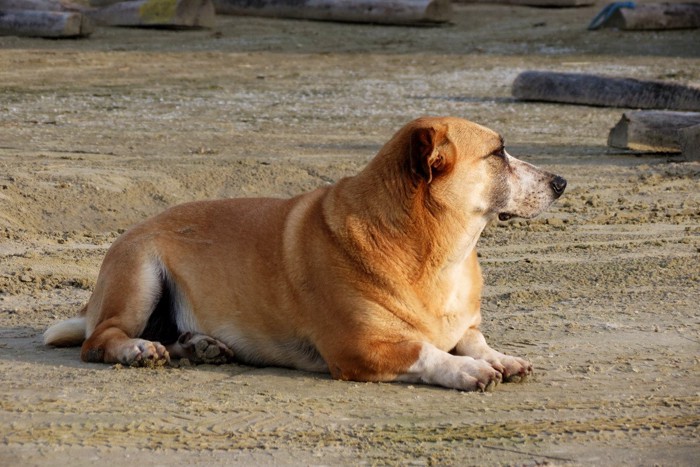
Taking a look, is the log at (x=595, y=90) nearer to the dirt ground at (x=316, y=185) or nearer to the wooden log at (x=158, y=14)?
the dirt ground at (x=316, y=185)

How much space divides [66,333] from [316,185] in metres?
3.83

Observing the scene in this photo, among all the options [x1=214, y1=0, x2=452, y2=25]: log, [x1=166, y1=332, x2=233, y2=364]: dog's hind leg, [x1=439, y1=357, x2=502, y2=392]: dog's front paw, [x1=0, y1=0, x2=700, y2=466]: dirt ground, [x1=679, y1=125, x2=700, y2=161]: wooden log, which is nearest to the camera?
[x1=0, y1=0, x2=700, y2=466]: dirt ground

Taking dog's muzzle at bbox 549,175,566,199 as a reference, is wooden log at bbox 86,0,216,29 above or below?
below

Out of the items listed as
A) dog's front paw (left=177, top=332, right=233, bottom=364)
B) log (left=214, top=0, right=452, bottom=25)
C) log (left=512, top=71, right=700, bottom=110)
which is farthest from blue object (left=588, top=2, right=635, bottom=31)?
dog's front paw (left=177, top=332, right=233, bottom=364)

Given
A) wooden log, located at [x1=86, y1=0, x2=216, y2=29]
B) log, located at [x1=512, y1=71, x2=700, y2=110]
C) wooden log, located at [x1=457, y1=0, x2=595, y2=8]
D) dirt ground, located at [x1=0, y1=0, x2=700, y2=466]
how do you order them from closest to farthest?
dirt ground, located at [x1=0, y1=0, x2=700, y2=466] → log, located at [x1=512, y1=71, x2=700, y2=110] → wooden log, located at [x1=86, y1=0, x2=216, y2=29] → wooden log, located at [x1=457, y1=0, x2=595, y2=8]

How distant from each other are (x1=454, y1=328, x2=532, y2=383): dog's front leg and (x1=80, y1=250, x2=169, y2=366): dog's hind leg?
1292mm

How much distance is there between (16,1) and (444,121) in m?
14.9

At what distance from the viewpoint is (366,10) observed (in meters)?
20.5

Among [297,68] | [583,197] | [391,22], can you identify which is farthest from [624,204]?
[391,22]

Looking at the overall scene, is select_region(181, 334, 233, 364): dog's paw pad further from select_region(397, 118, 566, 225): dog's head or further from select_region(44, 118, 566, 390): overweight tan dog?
select_region(397, 118, 566, 225): dog's head

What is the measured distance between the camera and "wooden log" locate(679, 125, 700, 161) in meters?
10.5

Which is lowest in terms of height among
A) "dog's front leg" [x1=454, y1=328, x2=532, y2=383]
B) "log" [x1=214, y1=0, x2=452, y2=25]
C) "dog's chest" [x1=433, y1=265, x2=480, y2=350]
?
"log" [x1=214, y1=0, x2=452, y2=25]

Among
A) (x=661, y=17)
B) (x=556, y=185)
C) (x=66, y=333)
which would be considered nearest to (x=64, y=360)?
(x=66, y=333)

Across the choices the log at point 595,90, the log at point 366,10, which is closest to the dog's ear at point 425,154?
the log at point 595,90
